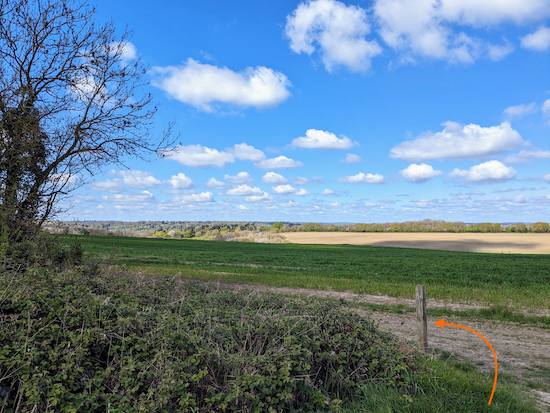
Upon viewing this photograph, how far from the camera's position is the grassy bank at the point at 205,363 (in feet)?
14.1

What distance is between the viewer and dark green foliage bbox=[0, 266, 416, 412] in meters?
4.27

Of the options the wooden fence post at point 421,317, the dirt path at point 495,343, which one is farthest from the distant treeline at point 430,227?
the wooden fence post at point 421,317

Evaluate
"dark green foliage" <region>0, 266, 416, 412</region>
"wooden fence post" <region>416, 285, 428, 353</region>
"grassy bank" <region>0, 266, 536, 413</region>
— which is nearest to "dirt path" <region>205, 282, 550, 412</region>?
"wooden fence post" <region>416, 285, 428, 353</region>

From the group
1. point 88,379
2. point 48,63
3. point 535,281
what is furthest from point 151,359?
point 535,281

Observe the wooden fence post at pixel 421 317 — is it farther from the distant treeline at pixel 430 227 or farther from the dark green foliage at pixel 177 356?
the distant treeline at pixel 430 227

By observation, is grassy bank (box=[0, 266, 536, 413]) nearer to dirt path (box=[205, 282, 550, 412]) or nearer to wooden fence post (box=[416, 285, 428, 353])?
wooden fence post (box=[416, 285, 428, 353])

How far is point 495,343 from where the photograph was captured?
9.54 metres

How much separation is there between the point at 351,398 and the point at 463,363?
3.57 metres

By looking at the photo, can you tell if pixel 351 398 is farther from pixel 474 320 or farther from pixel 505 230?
pixel 505 230

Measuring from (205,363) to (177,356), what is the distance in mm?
419

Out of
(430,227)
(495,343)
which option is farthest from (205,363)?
(430,227)

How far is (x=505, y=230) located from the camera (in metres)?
107

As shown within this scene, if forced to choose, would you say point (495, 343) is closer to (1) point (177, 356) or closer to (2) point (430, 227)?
(1) point (177, 356)

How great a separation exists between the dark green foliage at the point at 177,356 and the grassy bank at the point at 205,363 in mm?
20
